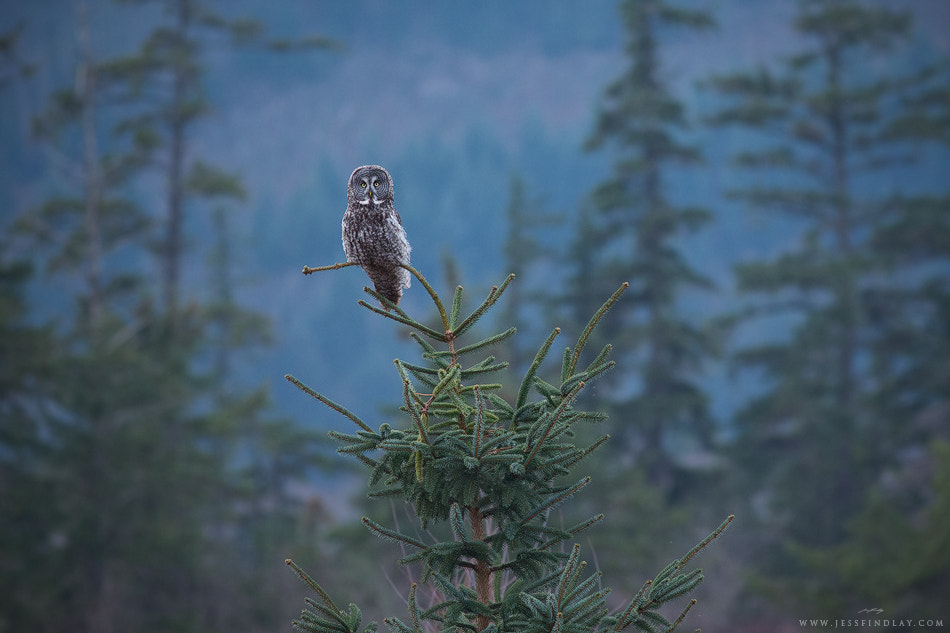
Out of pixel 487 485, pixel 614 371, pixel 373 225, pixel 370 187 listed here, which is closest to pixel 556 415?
pixel 487 485

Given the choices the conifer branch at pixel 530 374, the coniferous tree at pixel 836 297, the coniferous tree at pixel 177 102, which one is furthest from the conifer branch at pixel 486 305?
the coniferous tree at pixel 177 102

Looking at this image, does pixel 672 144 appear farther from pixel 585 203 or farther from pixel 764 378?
pixel 764 378

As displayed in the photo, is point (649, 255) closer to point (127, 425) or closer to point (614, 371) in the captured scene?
point (614, 371)

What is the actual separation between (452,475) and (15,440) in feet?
44.8

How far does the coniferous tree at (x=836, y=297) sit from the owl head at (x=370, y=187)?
17.1 meters

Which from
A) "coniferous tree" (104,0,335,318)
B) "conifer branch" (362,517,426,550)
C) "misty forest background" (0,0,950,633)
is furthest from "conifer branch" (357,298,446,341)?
"coniferous tree" (104,0,335,318)

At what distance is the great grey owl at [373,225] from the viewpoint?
325 cm

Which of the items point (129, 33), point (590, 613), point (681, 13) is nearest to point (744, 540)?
point (681, 13)

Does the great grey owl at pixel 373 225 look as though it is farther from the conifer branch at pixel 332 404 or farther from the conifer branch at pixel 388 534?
the conifer branch at pixel 388 534

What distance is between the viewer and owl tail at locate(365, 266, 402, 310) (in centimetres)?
333

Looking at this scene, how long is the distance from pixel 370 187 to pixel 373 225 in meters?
0.14

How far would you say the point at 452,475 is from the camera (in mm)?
3236

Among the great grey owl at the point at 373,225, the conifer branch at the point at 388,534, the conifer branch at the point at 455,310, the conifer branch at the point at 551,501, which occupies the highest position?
the great grey owl at the point at 373,225

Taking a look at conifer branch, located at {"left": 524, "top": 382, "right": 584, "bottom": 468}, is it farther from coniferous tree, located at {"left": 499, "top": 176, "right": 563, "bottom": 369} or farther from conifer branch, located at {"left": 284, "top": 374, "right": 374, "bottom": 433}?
coniferous tree, located at {"left": 499, "top": 176, "right": 563, "bottom": 369}
